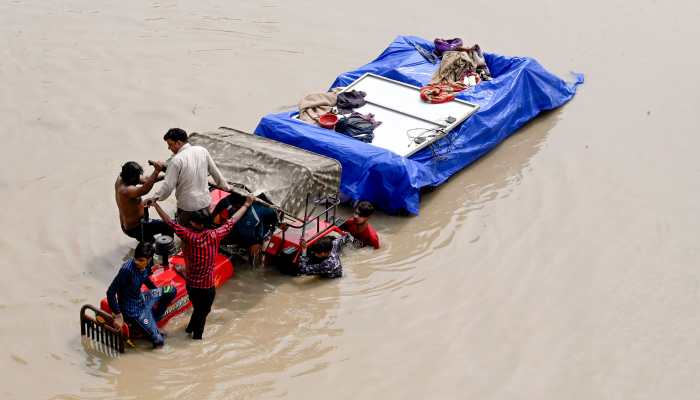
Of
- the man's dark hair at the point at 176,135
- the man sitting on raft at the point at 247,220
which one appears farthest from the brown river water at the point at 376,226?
the man's dark hair at the point at 176,135

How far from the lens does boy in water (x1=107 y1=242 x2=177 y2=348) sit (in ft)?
23.4

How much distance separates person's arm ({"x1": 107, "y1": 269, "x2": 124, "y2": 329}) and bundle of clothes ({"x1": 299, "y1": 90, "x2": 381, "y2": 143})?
4086mm

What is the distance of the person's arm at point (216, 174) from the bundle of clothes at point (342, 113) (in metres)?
2.53

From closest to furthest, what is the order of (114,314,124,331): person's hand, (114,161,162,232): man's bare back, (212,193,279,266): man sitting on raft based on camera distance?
(114,314,124,331): person's hand, (114,161,162,232): man's bare back, (212,193,279,266): man sitting on raft

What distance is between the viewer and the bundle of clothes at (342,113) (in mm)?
10469

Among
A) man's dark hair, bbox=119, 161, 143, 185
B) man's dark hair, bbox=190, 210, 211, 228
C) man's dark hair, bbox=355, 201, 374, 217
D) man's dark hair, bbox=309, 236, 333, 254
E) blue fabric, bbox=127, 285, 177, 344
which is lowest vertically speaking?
blue fabric, bbox=127, 285, 177, 344

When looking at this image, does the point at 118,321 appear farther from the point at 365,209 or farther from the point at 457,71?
the point at 457,71

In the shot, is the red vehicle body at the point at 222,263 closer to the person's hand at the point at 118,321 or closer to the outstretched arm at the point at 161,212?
the person's hand at the point at 118,321

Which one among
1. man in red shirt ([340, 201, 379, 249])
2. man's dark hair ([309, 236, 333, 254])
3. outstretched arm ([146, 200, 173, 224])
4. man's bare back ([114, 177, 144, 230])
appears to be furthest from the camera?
man in red shirt ([340, 201, 379, 249])

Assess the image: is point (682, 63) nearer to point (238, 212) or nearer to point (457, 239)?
point (457, 239)

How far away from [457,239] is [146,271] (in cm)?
386

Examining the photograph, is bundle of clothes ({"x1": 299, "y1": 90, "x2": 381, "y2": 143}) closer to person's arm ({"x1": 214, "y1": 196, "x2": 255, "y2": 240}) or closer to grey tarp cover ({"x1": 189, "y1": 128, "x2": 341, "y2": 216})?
grey tarp cover ({"x1": 189, "y1": 128, "x2": 341, "y2": 216})

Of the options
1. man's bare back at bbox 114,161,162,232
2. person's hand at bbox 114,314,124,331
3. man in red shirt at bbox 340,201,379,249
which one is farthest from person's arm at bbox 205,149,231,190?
person's hand at bbox 114,314,124,331

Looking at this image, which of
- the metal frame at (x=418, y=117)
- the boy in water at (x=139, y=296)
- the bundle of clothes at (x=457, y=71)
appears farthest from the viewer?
the bundle of clothes at (x=457, y=71)
